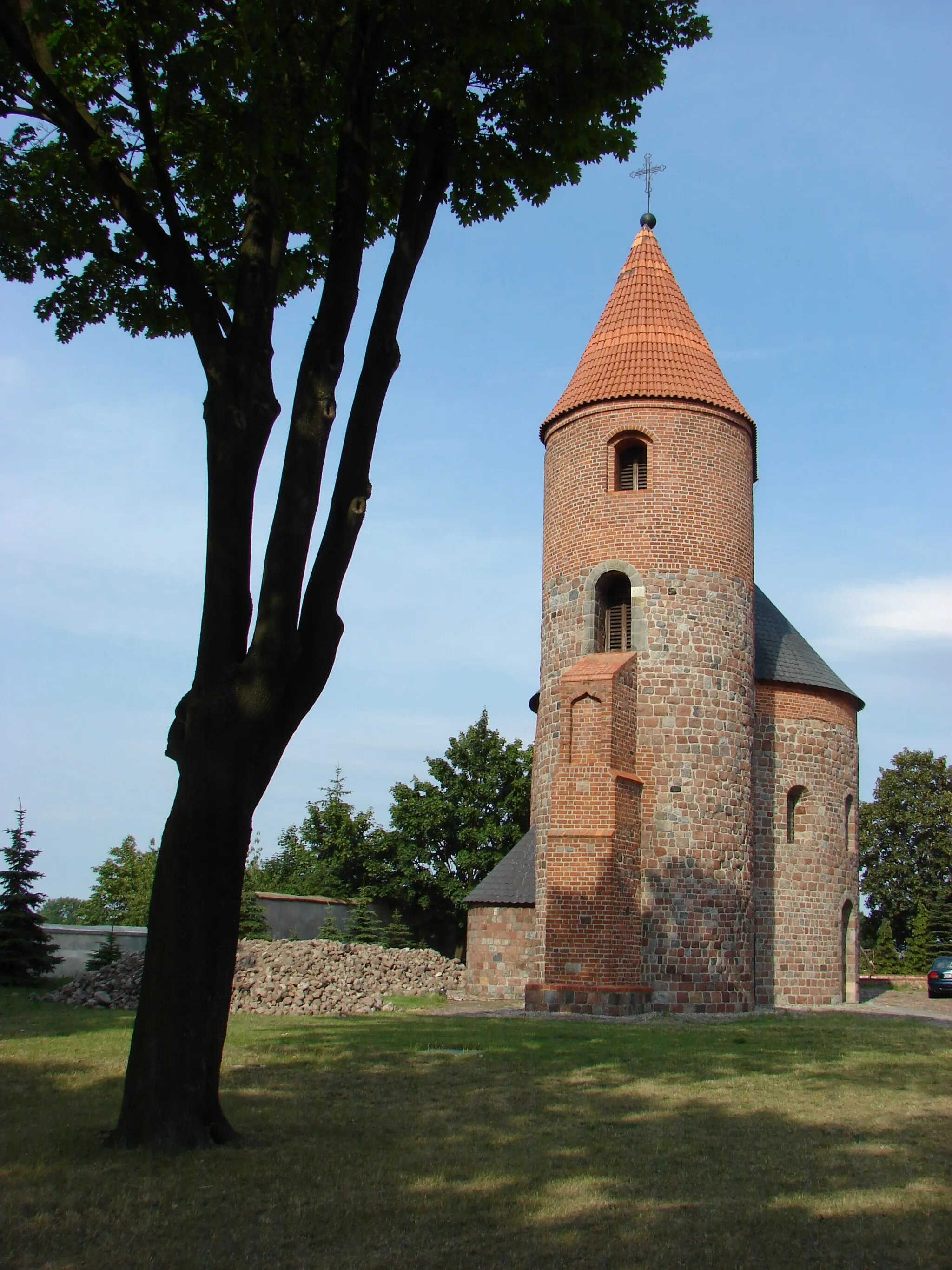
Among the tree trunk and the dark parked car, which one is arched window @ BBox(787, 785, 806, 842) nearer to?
the dark parked car

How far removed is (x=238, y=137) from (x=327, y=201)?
1.26 meters

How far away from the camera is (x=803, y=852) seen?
2177 centimetres

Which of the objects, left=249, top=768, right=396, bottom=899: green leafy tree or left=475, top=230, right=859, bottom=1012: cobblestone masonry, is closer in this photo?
left=475, top=230, right=859, bottom=1012: cobblestone masonry

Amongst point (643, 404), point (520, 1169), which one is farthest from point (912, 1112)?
point (643, 404)

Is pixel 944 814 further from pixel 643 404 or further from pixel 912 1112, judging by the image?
pixel 912 1112

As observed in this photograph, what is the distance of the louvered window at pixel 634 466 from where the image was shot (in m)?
21.1

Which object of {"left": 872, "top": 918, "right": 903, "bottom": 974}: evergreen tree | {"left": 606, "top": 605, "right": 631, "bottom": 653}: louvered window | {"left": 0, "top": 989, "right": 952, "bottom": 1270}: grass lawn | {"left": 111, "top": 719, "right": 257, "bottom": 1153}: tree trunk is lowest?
{"left": 872, "top": 918, "right": 903, "bottom": 974}: evergreen tree

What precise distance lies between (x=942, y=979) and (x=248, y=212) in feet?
79.5

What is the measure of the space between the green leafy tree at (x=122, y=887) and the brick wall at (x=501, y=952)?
1002 inches

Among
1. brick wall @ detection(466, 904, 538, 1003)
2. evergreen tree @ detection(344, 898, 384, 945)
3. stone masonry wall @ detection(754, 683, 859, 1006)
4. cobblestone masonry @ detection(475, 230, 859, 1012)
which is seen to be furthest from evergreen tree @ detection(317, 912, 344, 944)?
stone masonry wall @ detection(754, 683, 859, 1006)

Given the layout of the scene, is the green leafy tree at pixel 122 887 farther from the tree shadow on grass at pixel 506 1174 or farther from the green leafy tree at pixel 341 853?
the tree shadow on grass at pixel 506 1174

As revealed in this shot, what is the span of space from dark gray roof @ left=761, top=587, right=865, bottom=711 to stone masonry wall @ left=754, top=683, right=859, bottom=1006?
0.21 meters

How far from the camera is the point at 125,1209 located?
5469 mm

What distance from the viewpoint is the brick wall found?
22953mm
